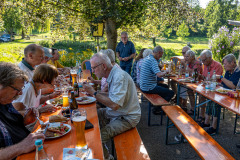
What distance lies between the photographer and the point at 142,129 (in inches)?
168

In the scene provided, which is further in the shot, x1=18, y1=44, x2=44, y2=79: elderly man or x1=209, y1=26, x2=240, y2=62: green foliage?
x1=209, y1=26, x2=240, y2=62: green foliage

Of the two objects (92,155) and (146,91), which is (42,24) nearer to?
(146,91)

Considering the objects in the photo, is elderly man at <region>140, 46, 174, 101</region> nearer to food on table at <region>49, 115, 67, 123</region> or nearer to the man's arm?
food on table at <region>49, 115, 67, 123</region>

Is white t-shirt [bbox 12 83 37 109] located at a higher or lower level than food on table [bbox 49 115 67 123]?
higher

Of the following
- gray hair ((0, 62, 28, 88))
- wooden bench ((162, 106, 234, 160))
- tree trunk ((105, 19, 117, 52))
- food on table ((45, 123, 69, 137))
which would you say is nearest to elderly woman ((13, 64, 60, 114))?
food on table ((45, 123, 69, 137))

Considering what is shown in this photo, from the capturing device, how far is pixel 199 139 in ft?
8.29

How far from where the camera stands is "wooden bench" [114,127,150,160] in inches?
81.9

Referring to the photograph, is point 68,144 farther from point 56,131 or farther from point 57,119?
point 57,119

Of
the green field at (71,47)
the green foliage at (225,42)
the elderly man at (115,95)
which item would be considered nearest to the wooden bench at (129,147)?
the elderly man at (115,95)

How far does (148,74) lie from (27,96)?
2.93 m

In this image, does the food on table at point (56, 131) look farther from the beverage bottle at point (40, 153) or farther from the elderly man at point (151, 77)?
the elderly man at point (151, 77)

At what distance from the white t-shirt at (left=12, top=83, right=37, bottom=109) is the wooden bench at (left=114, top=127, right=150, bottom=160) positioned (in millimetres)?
1241

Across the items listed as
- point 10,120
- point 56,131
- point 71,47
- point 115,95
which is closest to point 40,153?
point 56,131

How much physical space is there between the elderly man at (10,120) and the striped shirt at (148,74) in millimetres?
3282
